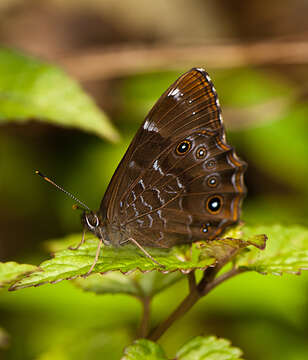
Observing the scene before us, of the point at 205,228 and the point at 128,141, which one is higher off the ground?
the point at 128,141

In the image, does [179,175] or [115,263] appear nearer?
[115,263]

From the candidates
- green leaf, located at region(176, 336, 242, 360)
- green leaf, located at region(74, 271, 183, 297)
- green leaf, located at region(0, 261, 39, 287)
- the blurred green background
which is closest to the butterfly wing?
green leaf, located at region(74, 271, 183, 297)

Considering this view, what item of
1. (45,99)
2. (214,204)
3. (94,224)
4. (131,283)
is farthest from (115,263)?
(45,99)

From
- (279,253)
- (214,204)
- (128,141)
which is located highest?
(128,141)

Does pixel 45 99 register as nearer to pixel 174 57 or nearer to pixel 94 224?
pixel 94 224

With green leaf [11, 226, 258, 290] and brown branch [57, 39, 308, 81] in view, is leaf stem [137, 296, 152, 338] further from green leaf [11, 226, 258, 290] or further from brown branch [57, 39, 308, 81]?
brown branch [57, 39, 308, 81]

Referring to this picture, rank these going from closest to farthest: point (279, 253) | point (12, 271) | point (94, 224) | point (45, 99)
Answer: point (12, 271) → point (279, 253) → point (94, 224) → point (45, 99)
